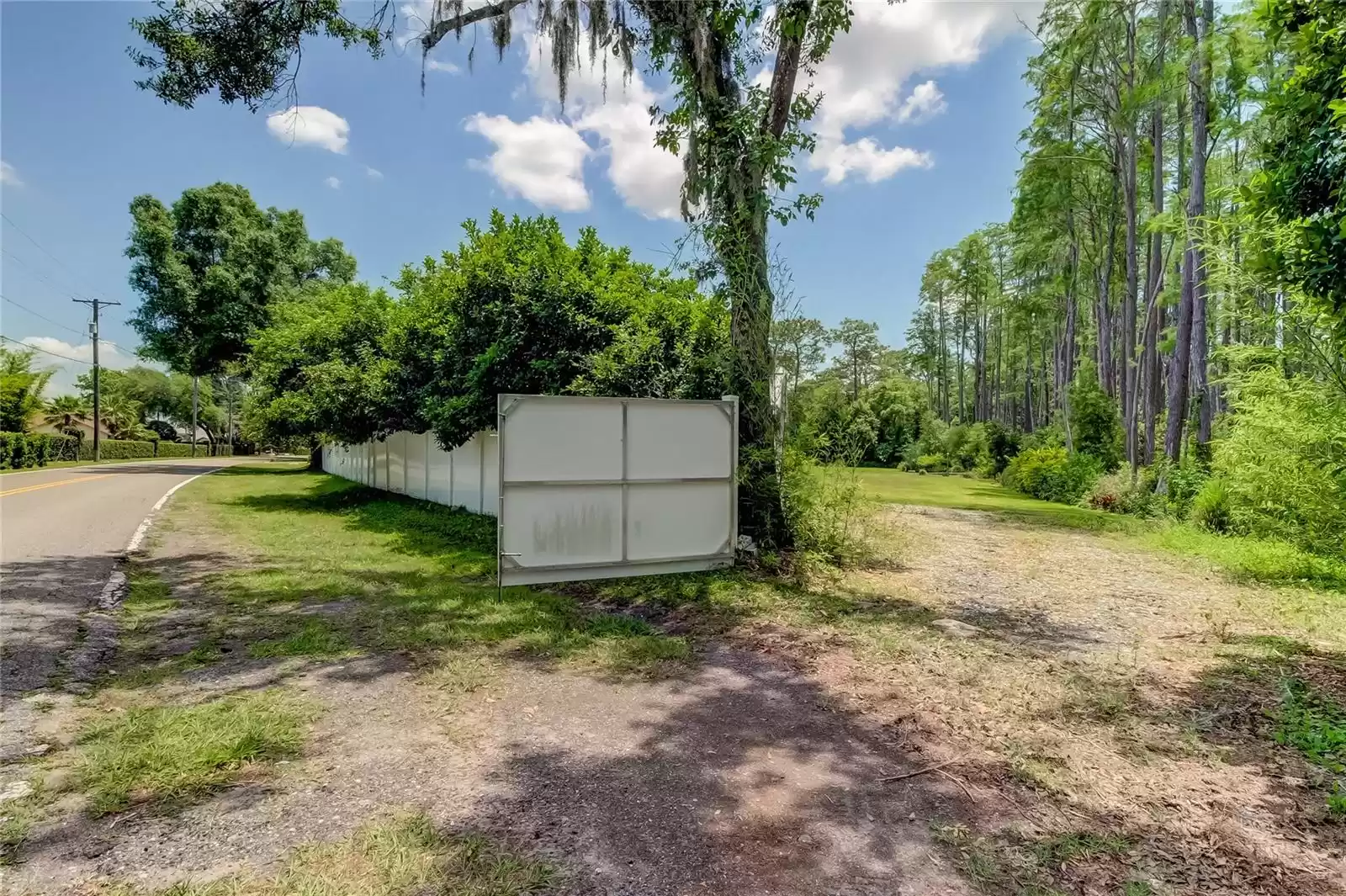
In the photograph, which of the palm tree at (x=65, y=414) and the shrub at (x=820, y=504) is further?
the palm tree at (x=65, y=414)

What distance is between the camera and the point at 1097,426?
19969 millimetres

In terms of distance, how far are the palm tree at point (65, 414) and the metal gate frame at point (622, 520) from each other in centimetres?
4398

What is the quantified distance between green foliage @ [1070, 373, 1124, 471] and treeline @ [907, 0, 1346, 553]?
59 mm

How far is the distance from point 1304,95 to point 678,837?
4670 mm

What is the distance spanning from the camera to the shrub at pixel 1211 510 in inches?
399

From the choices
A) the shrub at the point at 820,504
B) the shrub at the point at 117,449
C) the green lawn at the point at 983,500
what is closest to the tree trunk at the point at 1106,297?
the green lawn at the point at 983,500

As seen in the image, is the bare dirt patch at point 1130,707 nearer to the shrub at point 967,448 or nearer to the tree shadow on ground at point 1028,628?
the tree shadow on ground at point 1028,628

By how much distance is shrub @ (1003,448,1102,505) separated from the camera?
1750 centimetres

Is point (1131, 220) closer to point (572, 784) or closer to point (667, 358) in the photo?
point (667, 358)

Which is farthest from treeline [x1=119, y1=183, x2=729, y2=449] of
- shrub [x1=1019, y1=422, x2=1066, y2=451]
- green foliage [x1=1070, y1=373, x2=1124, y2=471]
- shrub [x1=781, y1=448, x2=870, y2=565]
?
shrub [x1=1019, y1=422, x2=1066, y2=451]

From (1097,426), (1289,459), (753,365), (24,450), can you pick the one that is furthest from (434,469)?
(24,450)

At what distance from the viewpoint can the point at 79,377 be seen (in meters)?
45.5

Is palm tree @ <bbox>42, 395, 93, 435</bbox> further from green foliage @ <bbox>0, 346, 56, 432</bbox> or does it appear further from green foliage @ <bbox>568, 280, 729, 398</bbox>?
green foliage @ <bbox>568, 280, 729, 398</bbox>

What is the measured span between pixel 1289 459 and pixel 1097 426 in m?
15.7
